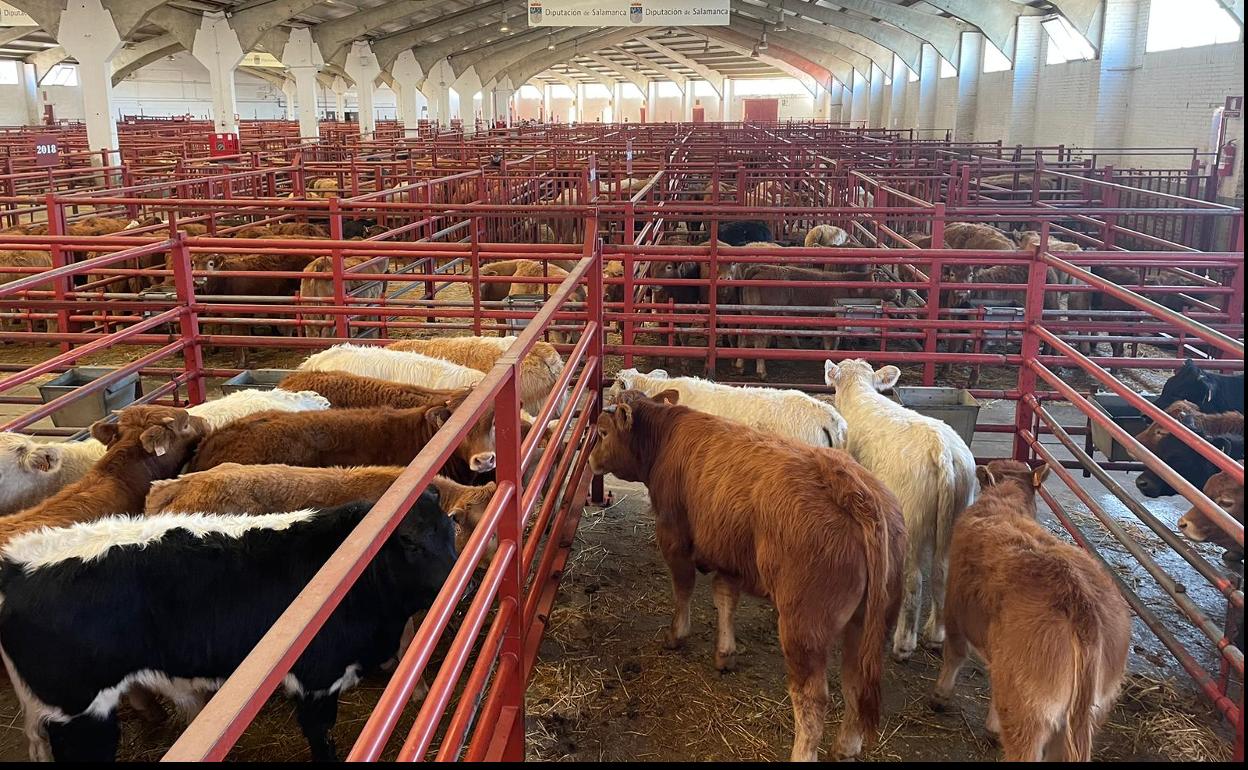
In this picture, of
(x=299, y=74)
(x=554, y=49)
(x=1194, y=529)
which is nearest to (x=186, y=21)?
(x=299, y=74)

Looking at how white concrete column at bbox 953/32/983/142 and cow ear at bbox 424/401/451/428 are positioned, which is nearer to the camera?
cow ear at bbox 424/401/451/428

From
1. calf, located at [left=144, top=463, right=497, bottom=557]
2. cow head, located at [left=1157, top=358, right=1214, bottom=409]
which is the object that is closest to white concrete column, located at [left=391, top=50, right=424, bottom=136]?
cow head, located at [left=1157, top=358, right=1214, bottom=409]

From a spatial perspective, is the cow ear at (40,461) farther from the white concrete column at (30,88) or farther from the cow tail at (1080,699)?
the white concrete column at (30,88)

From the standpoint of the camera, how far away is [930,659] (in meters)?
3.94

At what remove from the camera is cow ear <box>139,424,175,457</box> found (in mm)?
3875

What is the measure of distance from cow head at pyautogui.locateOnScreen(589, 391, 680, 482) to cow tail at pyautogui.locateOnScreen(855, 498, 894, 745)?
1.25 m

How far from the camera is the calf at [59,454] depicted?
4.31 m

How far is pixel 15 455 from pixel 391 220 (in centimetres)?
787

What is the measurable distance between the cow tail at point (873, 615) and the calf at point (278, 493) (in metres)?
1.38

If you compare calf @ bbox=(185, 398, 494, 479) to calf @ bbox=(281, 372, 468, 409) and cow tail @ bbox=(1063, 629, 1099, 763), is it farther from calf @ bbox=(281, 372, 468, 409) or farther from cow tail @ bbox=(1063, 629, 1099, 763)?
cow tail @ bbox=(1063, 629, 1099, 763)

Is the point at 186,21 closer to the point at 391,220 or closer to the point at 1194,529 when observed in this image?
the point at 391,220

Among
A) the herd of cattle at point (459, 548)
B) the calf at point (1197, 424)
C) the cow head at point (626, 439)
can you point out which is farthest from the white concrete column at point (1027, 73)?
the cow head at point (626, 439)

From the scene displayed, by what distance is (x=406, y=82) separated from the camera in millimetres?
30719

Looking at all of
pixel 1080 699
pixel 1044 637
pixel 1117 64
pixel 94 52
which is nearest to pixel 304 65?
pixel 94 52
